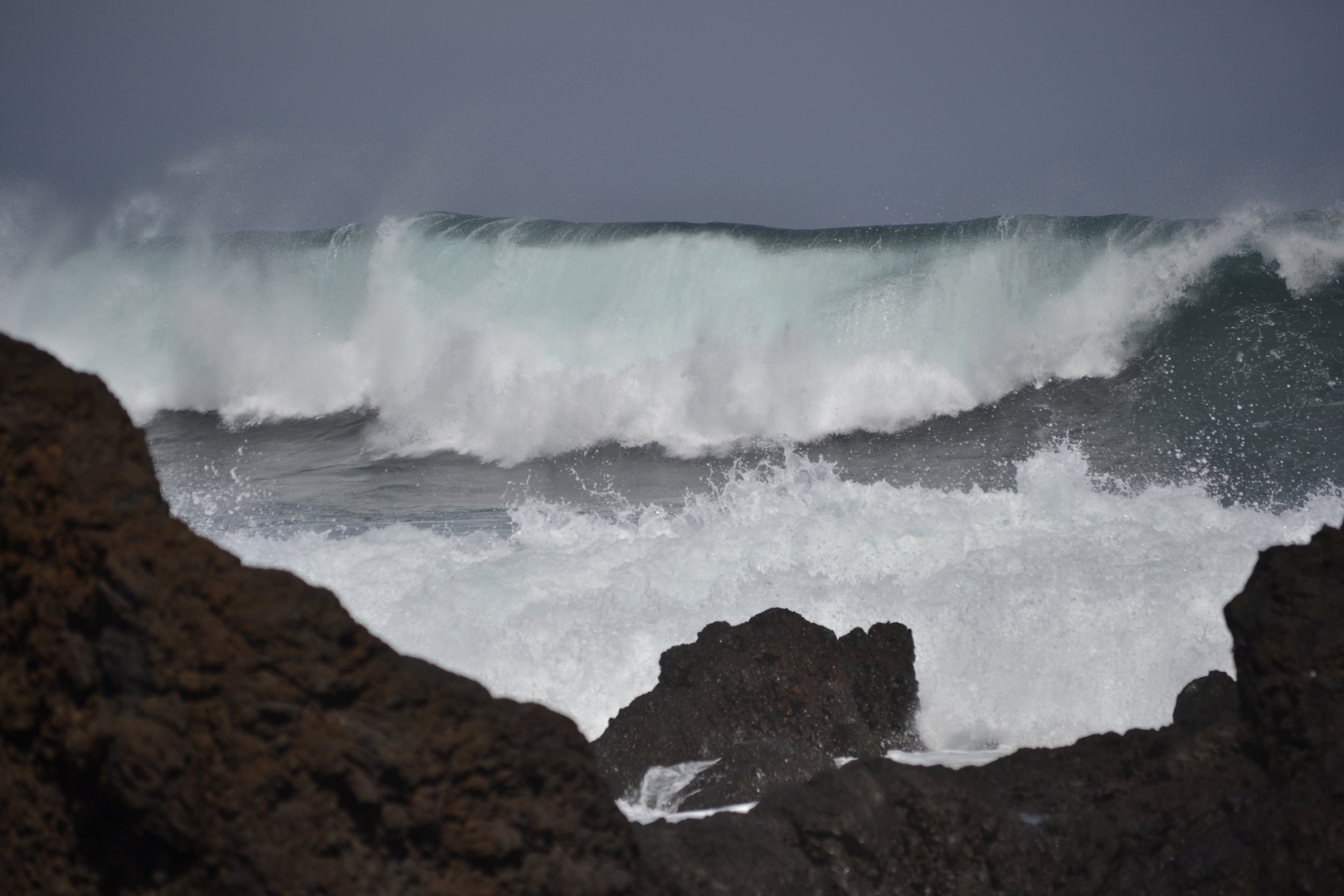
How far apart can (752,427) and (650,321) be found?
9.79 feet

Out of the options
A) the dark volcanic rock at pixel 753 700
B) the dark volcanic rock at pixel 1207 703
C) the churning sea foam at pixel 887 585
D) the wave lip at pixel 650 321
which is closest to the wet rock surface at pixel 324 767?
the dark volcanic rock at pixel 1207 703

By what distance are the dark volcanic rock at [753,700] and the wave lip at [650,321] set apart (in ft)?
30.1

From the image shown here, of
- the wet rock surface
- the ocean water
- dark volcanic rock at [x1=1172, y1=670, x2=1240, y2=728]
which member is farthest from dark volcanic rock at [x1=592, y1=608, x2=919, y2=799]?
the wet rock surface

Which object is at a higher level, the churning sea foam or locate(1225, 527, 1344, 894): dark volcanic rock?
the churning sea foam

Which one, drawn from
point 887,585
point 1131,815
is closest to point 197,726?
point 1131,815

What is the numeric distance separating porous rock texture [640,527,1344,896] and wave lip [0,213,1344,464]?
1109cm

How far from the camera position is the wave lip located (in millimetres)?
14109

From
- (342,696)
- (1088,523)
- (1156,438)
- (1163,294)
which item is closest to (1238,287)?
(1163,294)

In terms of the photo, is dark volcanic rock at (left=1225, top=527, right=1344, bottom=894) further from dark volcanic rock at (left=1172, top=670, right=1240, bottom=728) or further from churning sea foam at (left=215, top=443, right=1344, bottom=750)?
churning sea foam at (left=215, top=443, right=1344, bottom=750)

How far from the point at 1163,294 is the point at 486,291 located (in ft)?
31.1

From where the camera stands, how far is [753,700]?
4.47 metres

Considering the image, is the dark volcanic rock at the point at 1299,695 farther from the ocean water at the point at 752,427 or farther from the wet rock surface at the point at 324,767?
the ocean water at the point at 752,427

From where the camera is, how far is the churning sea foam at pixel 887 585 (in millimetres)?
5496

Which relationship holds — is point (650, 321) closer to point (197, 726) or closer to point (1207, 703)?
point (1207, 703)
